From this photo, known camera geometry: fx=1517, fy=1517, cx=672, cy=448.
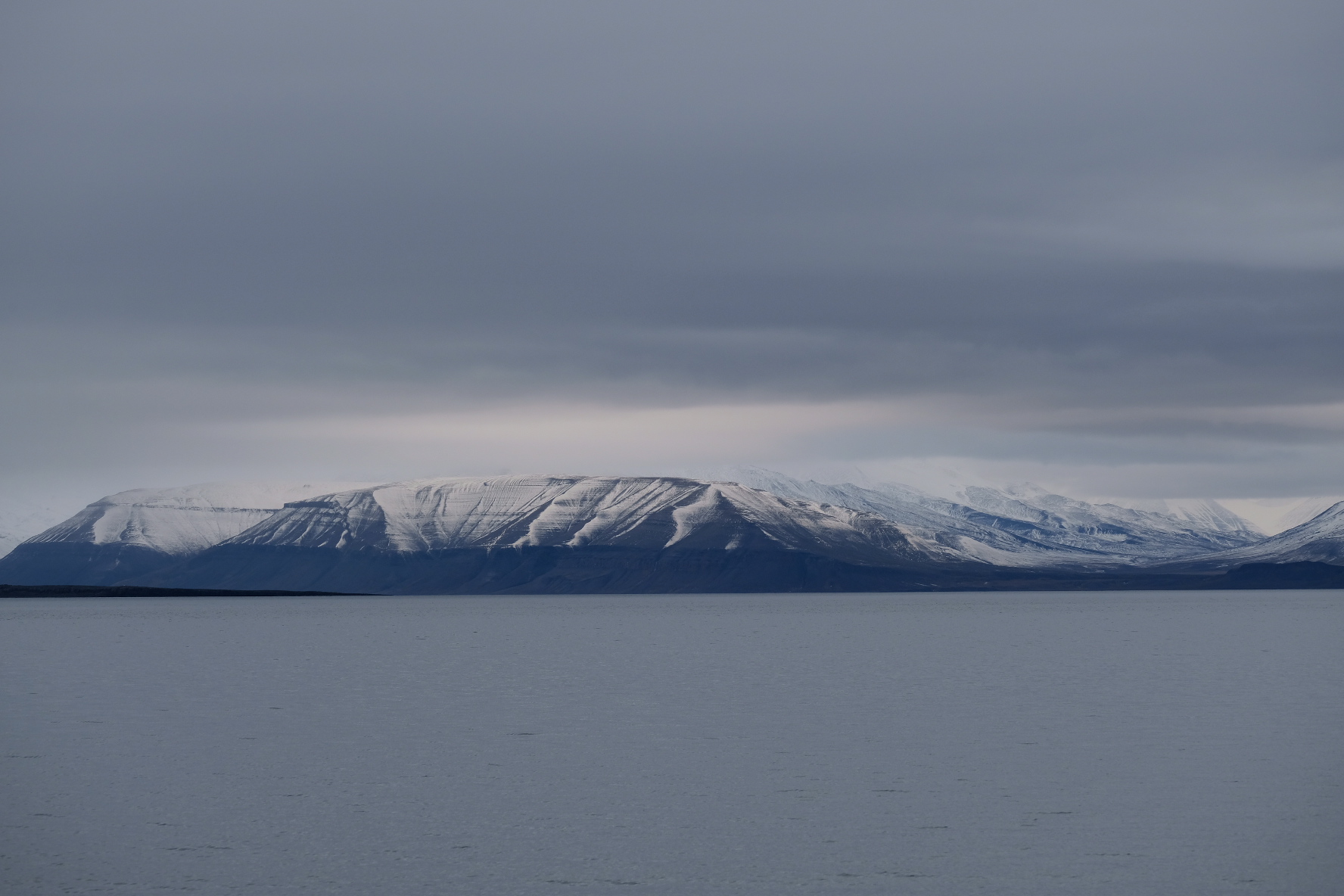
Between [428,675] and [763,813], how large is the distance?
188 ft

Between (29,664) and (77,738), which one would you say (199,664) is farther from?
(77,738)

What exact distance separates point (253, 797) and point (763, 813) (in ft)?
53.6

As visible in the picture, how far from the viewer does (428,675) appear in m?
98.3

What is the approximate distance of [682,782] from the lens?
49.7m

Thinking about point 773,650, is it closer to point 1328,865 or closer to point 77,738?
point 77,738

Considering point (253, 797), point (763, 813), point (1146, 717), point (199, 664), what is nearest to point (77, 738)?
point (253, 797)

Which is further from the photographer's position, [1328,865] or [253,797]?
[253,797]

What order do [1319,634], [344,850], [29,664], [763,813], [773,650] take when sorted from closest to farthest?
[344,850] < [763,813] < [29,664] < [773,650] < [1319,634]

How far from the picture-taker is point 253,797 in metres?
48.0

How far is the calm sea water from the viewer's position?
122 feet

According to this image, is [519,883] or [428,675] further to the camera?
[428,675]

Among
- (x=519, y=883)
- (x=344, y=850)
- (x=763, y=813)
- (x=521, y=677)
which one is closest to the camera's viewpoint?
(x=519, y=883)

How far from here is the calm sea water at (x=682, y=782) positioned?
37.1 m

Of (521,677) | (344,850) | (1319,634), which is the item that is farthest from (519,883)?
(1319,634)
